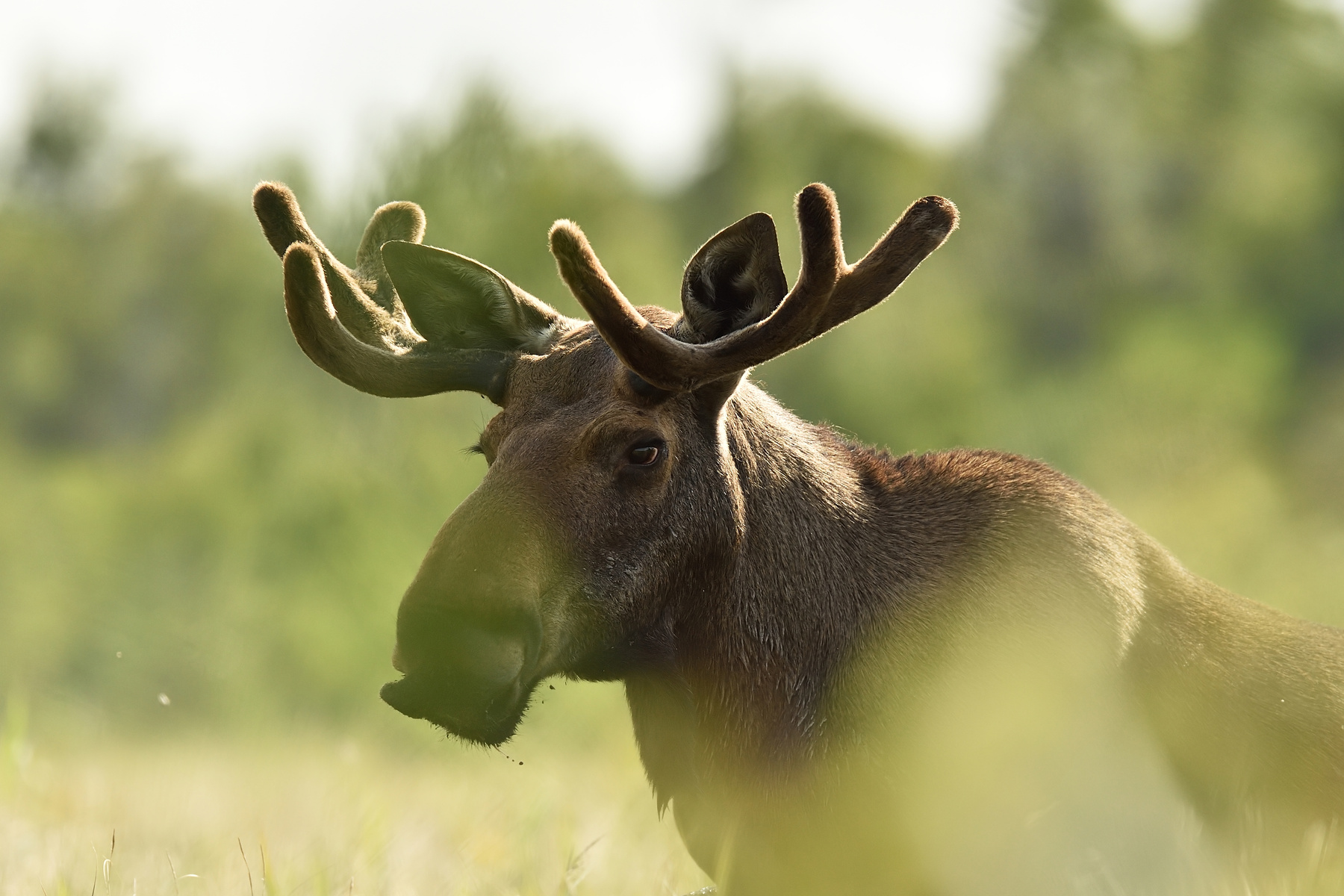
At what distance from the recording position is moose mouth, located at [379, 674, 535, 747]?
3346 mm

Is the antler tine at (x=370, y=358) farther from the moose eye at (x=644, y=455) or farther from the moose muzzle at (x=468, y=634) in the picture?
the moose muzzle at (x=468, y=634)

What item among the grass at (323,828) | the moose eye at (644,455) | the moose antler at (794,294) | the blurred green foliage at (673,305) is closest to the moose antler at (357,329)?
the moose eye at (644,455)

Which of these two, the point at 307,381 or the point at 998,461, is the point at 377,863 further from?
the point at 307,381

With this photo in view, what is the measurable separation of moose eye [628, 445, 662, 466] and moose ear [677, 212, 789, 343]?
30 centimetres

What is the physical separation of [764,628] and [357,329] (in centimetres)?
158

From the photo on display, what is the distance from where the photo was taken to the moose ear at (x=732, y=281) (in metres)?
3.60

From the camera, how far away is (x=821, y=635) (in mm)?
3889

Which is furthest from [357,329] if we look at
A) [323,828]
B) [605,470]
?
[323,828]

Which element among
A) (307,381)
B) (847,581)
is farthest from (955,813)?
(307,381)

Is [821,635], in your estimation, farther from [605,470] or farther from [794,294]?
[794,294]

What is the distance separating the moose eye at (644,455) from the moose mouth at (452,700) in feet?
2.14

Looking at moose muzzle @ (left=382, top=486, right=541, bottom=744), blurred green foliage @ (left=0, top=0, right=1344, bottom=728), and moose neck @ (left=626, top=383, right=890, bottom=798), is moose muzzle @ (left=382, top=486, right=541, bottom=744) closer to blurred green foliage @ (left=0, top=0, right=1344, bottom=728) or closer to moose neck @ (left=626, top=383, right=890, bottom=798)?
moose neck @ (left=626, top=383, right=890, bottom=798)

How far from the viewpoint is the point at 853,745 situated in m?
3.76

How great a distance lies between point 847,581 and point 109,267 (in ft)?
92.4
